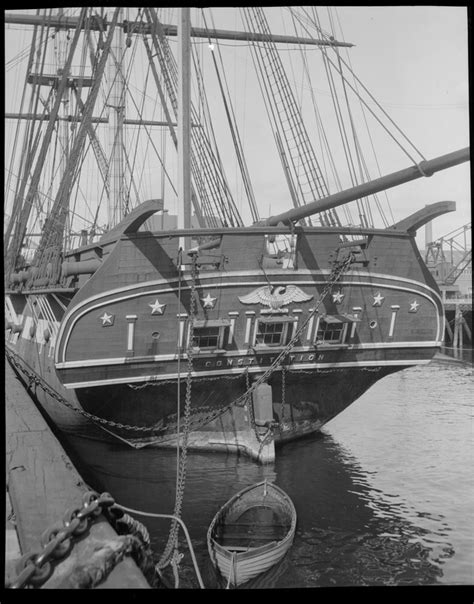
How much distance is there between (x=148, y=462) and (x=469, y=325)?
2851 centimetres

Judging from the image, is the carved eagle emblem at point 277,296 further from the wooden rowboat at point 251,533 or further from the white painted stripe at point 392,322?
the wooden rowboat at point 251,533

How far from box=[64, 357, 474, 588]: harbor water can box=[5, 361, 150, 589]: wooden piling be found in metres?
2.34

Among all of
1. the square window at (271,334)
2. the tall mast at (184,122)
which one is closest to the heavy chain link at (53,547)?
the square window at (271,334)

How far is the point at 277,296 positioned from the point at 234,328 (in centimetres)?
106

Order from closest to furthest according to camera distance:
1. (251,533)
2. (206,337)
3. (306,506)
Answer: (251,533) < (306,506) < (206,337)

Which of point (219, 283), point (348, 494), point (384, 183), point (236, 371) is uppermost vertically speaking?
point (384, 183)

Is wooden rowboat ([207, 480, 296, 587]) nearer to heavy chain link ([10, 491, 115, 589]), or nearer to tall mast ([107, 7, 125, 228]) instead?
heavy chain link ([10, 491, 115, 589])

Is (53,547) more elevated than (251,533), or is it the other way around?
(53,547)

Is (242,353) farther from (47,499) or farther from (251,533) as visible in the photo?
(47,499)

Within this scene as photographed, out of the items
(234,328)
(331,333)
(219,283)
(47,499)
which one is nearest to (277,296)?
(234,328)

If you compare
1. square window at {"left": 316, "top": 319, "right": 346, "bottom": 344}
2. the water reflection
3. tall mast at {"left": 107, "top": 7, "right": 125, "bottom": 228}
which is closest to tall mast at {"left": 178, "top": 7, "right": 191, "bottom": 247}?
square window at {"left": 316, "top": 319, "right": 346, "bottom": 344}

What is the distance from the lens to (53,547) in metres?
4.19

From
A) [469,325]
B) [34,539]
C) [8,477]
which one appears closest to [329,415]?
[8,477]
